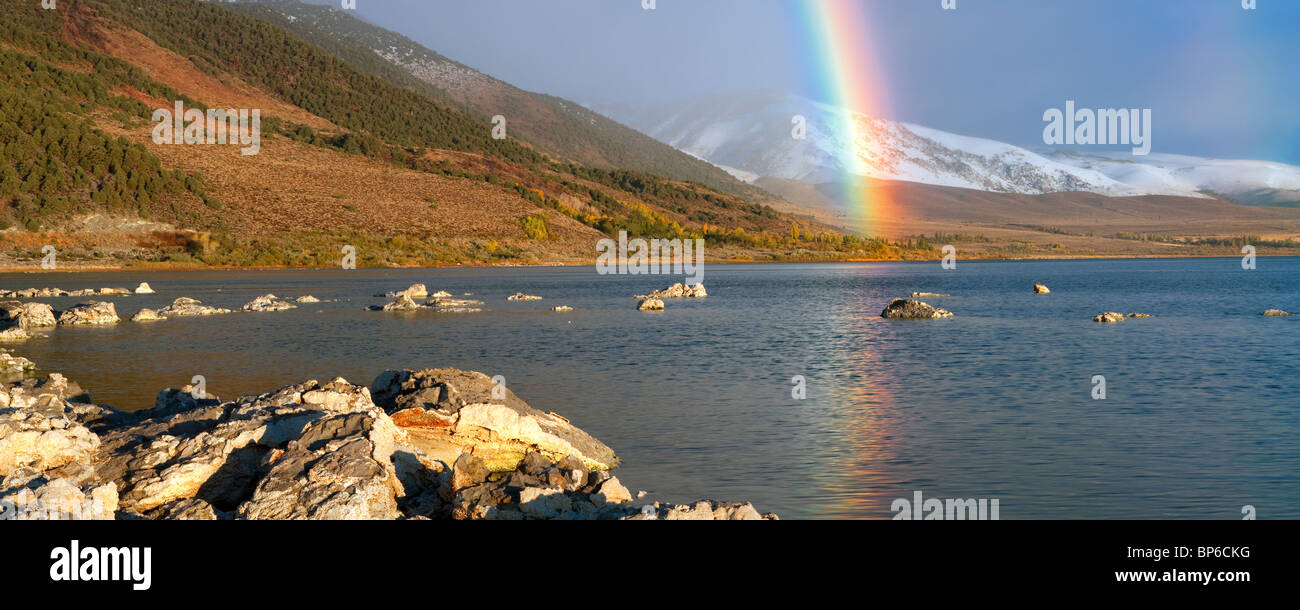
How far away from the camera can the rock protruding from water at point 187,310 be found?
37375 millimetres

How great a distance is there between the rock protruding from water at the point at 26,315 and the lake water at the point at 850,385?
43.0 inches

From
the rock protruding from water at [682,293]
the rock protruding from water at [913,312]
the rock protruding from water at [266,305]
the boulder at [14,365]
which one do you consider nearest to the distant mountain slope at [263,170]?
the rock protruding from water at [266,305]

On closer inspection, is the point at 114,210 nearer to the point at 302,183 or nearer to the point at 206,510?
the point at 302,183

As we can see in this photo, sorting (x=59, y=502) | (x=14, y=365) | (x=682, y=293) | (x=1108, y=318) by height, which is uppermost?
(x=682, y=293)

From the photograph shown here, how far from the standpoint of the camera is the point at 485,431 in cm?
1151

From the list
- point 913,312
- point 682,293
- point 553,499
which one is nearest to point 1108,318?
point 913,312

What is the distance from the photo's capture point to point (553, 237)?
113938mm

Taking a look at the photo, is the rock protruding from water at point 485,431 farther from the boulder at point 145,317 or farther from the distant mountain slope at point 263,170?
the distant mountain slope at point 263,170

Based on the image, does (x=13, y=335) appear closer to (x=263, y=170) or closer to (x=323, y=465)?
(x=323, y=465)

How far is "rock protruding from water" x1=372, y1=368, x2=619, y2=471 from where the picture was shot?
1137 centimetres

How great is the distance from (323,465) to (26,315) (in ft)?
90.4

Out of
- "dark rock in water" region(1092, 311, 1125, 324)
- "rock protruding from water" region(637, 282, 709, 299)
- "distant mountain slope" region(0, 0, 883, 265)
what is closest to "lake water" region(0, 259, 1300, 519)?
"dark rock in water" region(1092, 311, 1125, 324)
